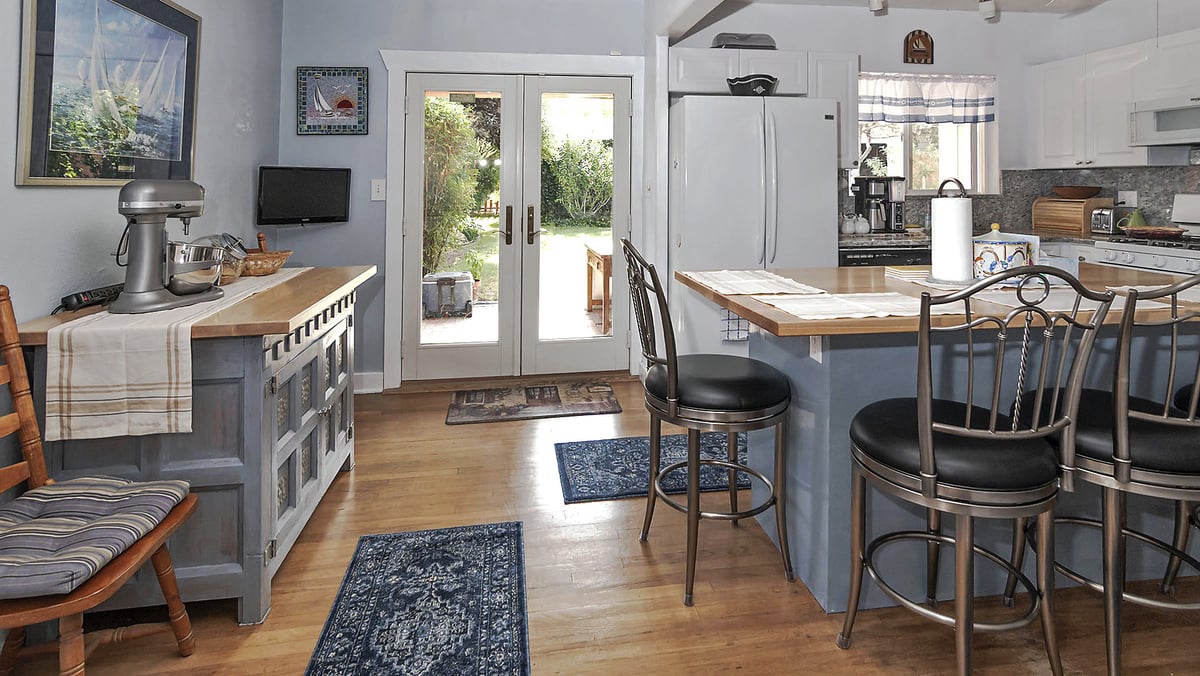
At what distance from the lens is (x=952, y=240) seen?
2074 mm

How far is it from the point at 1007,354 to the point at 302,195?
3.78 meters

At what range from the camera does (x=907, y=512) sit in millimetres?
2025

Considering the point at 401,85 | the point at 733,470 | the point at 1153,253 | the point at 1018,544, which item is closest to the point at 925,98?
the point at 1153,253

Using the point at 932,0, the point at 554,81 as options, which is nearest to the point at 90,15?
the point at 554,81

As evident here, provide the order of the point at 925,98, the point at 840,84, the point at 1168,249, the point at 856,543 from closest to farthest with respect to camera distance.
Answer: the point at 856,543
the point at 1168,249
the point at 840,84
the point at 925,98

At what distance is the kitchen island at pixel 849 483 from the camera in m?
1.97

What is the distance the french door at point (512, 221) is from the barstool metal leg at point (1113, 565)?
356 cm

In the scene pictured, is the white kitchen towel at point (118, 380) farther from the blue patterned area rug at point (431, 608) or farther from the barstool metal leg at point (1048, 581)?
the barstool metal leg at point (1048, 581)

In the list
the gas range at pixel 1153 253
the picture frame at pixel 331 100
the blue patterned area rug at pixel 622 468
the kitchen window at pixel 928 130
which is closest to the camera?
the blue patterned area rug at pixel 622 468

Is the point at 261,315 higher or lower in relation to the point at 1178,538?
higher

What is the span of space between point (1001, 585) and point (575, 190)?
354cm

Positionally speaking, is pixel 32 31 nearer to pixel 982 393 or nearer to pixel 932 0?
pixel 982 393

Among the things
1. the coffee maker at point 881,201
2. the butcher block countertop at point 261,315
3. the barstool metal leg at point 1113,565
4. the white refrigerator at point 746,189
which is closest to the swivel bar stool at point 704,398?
the barstool metal leg at point 1113,565

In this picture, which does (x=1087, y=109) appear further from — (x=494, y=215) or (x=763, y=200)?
(x=494, y=215)
